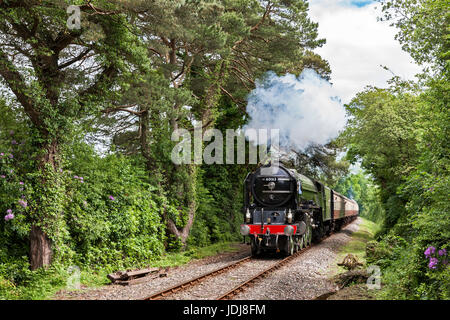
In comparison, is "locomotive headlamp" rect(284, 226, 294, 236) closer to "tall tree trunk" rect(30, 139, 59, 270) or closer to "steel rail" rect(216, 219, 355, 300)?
"steel rail" rect(216, 219, 355, 300)

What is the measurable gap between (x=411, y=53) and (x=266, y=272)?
329 inches

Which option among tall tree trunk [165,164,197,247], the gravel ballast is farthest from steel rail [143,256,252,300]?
tall tree trunk [165,164,197,247]

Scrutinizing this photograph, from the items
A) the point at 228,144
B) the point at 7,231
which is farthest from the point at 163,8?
the point at 228,144

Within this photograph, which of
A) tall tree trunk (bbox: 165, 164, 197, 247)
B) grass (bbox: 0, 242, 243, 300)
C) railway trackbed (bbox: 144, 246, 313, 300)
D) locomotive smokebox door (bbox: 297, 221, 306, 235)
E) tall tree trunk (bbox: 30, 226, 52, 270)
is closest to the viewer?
grass (bbox: 0, 242, 243, 300)

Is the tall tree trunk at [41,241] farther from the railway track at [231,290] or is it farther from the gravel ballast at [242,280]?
the railway track at [231,290]

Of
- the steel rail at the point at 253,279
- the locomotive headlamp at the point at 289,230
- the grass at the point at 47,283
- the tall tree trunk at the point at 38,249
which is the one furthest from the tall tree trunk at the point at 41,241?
the locomotive headlamp at the point at 289,230

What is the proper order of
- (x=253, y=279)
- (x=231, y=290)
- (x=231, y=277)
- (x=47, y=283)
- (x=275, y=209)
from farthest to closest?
(x=275, y=209) → (x=231, y=277) → (x=253, y=279) → (x=47, y=283) → (x=231, y=290)

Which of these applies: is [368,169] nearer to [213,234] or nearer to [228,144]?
[228,144]

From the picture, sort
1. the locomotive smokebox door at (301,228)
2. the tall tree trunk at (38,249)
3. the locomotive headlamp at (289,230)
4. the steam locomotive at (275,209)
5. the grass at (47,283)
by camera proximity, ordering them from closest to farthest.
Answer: the grass at (47,283) < the tall tree trunk at (38,249) < the locomotive headlamp at (289,230) < the steam locomotive at (275,209) < the locomotive smokebox door at (301,228)

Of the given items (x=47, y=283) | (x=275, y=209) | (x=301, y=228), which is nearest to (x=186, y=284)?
(x=47, y=283)

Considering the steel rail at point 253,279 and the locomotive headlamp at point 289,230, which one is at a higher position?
the locomotive headlamp at point 289,230

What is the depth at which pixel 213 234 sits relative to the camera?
18906 mm

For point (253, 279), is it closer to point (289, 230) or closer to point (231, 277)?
point (231, 277)

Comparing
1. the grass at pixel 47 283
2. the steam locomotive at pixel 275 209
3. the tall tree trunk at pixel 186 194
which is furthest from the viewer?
the tall tree trunk at pixel 186 194
